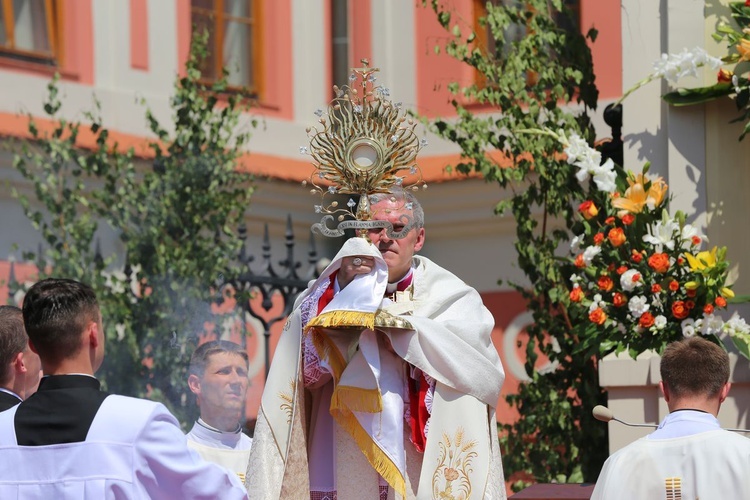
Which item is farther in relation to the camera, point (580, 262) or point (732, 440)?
point (580, 262)

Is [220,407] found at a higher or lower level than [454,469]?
higher

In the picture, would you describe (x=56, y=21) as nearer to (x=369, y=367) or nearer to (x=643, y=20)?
(x=643, y=20)

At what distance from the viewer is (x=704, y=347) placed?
5562 mm

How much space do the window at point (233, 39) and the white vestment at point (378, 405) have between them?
29.1ft

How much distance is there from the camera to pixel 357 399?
599 centimetres

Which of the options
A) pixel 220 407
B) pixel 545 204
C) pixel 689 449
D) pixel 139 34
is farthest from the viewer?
pixel 139 34

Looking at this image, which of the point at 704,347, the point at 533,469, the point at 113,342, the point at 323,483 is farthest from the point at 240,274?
the point at 704,347

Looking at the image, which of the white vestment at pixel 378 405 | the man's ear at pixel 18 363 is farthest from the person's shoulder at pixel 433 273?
the man's ear at pixel 18 363

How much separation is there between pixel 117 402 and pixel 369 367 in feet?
4.84

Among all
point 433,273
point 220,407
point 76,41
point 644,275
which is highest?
point 76,41

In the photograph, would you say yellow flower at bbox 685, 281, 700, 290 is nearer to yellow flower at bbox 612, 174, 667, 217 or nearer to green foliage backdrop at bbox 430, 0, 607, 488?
yellow flower at bbox 612, 174, 667, 217

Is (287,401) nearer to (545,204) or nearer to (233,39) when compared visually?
(545,204)

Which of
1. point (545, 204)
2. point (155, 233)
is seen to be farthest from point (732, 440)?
point (155, 233)

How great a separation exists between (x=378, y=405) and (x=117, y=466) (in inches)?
61.5
